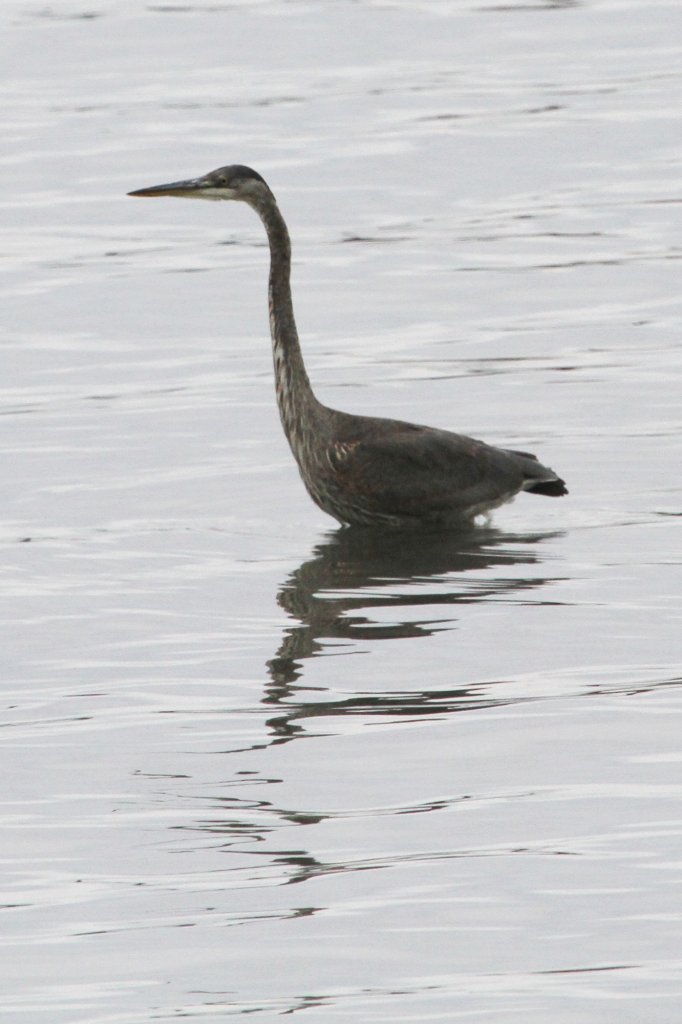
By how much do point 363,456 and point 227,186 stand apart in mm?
1590

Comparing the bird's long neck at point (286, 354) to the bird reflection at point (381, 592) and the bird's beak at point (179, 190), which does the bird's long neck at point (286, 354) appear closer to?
the bird's beak at point (179, 190)

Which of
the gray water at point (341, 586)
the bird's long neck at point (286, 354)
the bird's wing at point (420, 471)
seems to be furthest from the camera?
the bird's long neck at point (286, 354)

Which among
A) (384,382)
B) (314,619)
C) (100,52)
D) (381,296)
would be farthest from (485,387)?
(100,52)

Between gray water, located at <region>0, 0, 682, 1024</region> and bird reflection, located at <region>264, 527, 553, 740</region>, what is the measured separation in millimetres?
32

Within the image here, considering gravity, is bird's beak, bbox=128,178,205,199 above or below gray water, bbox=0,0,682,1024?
above

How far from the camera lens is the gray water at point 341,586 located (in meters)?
6.05

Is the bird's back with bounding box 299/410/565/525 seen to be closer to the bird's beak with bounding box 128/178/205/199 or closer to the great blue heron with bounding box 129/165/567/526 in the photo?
the great blue heron with bounding box 129/165/567/526

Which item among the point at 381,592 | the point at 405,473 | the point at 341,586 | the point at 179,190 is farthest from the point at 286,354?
the point at 381,592

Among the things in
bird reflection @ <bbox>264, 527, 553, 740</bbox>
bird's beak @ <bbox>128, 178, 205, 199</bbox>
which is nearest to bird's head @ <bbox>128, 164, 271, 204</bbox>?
bird's beak @ <bbox>128, 178, 205, 199</bbox>

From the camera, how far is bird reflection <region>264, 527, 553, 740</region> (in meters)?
8.34

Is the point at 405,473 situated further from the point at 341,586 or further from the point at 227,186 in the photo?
the point at 227,186

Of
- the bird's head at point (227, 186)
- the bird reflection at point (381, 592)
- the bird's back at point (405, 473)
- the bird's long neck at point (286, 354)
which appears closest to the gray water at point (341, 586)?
the bird reflection at point (381, 592)

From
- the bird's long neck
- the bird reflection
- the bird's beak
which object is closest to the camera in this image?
the bird reflection

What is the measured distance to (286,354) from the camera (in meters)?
11.9
